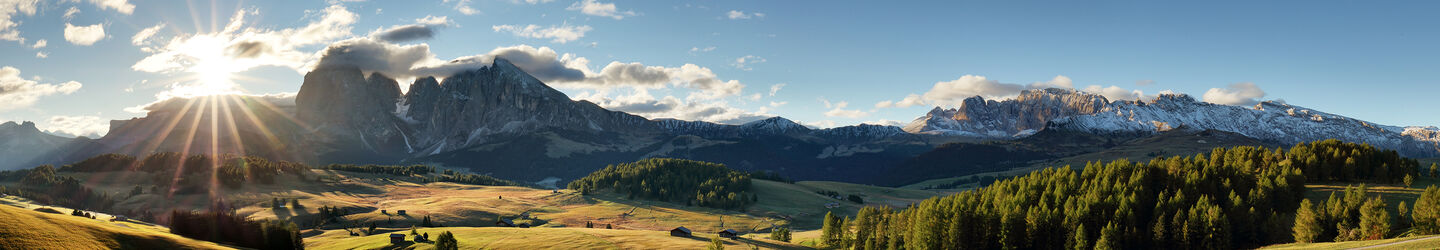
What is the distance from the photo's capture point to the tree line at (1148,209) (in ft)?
398

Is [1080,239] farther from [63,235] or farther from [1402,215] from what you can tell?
[63,235]

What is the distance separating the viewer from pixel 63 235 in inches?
2120

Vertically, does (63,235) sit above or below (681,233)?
above

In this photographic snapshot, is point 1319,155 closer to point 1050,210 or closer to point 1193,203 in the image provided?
point 1193,203

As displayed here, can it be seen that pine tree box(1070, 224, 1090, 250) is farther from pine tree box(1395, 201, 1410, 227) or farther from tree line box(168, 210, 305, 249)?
tree line box(168, 210, 305, 249)

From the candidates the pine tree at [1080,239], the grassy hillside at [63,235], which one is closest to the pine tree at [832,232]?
the pine tree at [1080,239]

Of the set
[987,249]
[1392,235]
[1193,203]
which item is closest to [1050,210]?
[987,249]

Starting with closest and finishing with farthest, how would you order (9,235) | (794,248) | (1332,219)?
(9,235) → (1332,219) → (794,248)

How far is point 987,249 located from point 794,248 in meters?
38.8

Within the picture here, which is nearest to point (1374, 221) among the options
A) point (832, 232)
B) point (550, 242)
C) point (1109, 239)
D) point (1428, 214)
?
point (1428, 214)

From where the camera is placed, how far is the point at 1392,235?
101 meters

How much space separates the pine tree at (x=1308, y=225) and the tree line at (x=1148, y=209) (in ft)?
11.3

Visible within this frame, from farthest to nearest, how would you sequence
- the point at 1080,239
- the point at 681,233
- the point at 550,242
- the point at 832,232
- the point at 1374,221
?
the point at 832,232 < the point at 681,233 < the point at 550,242 < the point at 1080,239 < the point at 1374,221

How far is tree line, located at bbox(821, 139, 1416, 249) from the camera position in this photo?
121438 mm
